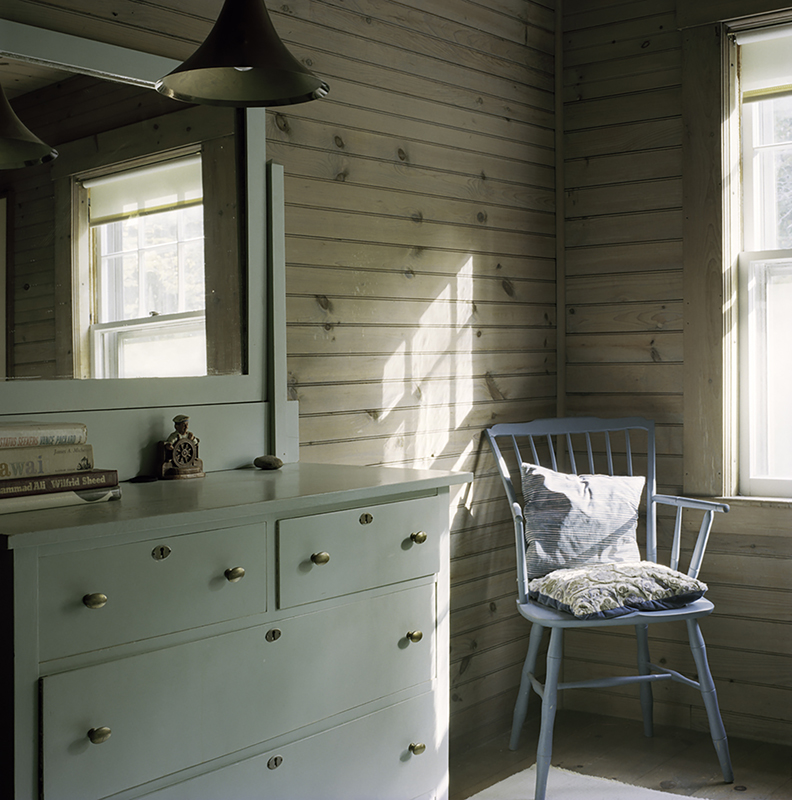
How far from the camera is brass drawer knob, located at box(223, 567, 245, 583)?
1492 millimetres

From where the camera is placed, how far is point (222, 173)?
2.08 metres

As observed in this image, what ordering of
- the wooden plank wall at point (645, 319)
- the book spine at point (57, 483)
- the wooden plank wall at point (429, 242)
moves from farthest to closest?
the wooden plank wall at point (645, 319), the wooden plank wall at point (429, 242), the book spine at point (57, 483)

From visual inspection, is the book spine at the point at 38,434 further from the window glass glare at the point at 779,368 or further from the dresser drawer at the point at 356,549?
the window glass glare at the point at 779,368

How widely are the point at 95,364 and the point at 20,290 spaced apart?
20 cm

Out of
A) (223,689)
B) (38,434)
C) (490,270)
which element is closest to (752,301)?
(490,270)

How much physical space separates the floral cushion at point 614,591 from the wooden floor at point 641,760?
539 mm

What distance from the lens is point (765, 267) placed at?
2873 mm

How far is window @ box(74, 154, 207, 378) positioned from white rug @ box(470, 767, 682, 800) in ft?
4.80

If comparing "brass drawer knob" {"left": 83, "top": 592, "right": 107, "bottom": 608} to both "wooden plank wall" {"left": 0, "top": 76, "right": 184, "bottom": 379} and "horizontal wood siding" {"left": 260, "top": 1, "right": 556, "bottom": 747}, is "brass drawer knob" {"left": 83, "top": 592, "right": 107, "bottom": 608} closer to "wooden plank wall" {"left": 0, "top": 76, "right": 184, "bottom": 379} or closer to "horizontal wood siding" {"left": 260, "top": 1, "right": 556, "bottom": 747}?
"wooden plank wall" {"left": 0, "top": 76, "right": 184, "bottom": 379}

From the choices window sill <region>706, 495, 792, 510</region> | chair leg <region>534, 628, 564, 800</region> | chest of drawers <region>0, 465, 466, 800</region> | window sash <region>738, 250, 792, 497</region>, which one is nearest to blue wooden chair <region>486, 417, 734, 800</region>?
chair leg <region>534, 628, 564, 800</region>

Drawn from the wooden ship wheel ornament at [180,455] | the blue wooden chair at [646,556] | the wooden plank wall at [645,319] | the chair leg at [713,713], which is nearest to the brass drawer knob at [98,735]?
the wooden ship wheel ornament at [180,455]

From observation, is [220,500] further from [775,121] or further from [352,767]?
[775,121]

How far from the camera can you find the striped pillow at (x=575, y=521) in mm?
2678

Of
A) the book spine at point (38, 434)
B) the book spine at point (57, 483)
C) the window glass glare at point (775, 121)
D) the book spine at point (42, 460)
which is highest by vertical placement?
the window glass glare at point (775, 121)
